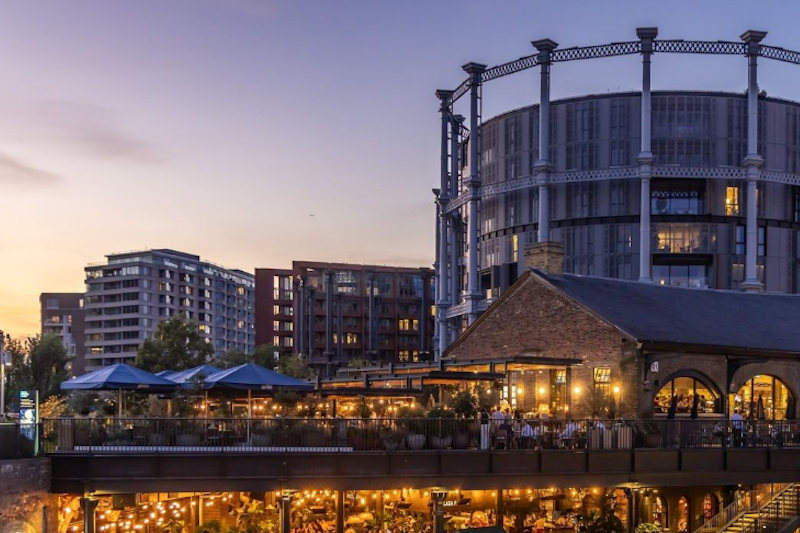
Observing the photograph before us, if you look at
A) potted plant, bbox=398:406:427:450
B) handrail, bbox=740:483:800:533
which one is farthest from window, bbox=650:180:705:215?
potted plant, bbox=398:406:427:450

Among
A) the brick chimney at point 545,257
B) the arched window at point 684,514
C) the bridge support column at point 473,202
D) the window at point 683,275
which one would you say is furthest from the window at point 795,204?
the arched window at point 684,514

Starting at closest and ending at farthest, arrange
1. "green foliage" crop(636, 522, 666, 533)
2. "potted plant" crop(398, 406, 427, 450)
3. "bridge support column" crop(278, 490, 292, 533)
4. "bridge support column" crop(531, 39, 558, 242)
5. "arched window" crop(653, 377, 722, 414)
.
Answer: "bridge support column" crop(278, 490, 292, 533) < "potted plant" crop(398, 406, 427, 450) < "green foliage" crop(636, 522, 666, 533) < "arched window" crop(653, 377, 722, 414) < "bridge support column" crop(531, 39, 558, 242)

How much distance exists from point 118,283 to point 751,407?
506 ft

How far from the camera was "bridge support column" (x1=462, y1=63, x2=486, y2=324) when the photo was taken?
8125 centimetres

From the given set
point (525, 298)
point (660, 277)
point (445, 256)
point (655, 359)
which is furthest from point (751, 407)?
point (445, 256)

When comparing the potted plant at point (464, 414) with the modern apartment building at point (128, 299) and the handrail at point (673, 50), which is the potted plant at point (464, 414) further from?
the modern apartment building at point (128, 299)

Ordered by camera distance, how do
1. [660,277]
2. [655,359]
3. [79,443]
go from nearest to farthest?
[79,443] → [655,359] → [660,277]

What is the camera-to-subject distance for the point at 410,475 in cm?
3138

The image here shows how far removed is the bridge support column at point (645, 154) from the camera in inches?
2857

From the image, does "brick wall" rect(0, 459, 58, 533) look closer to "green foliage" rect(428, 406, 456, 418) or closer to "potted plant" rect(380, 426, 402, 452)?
"potted plant" rect(380, 426, 402, 452)

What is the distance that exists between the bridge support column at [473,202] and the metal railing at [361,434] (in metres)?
46.4

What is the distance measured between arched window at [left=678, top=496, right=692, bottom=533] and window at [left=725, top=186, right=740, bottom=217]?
42624mm

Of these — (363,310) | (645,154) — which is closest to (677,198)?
(645,154)

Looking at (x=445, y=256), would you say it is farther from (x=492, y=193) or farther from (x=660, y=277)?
(x=660, y=277)
